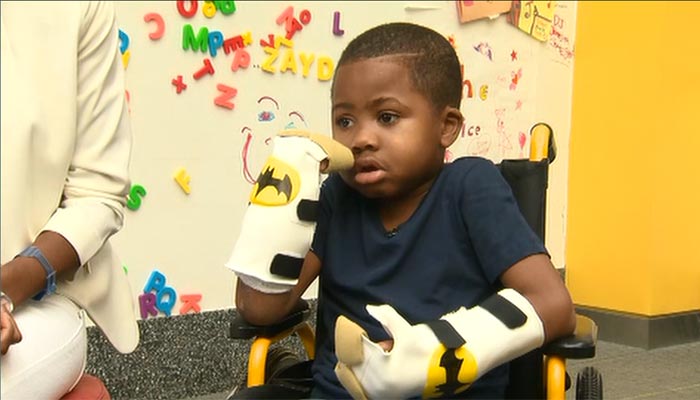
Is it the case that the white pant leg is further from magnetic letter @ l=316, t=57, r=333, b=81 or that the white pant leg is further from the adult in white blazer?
magnetic letter @ l=316, t=57, r=333, b=81

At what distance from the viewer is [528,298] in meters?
1.28

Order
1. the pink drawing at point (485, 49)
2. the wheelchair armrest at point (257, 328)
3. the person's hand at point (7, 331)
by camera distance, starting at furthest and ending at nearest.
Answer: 1. the pink drawing at point (485, 49)
2. the wheelchair armrest at point (257, 328)
3. the person's hand at point (7, 331)

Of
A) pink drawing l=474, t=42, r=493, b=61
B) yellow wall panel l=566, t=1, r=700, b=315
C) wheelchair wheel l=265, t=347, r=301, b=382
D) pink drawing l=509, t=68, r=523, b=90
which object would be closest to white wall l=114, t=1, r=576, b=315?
pink drawing l=474, t=42, r=493, b=61

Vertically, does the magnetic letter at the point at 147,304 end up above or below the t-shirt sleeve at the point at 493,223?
below

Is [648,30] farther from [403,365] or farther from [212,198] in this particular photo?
[403,365]

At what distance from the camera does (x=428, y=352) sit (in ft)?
3.72

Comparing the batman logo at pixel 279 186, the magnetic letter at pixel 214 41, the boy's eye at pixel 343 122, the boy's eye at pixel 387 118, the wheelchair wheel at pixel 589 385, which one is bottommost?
the wheelchair wheel at pixel 589 385

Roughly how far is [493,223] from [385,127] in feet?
0.69

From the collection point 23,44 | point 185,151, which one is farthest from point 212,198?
point 23,44

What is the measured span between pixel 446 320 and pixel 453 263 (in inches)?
8.8

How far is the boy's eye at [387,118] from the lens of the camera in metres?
1.40

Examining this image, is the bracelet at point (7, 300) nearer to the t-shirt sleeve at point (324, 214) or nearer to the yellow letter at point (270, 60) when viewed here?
the t-shirt sleeve at point (324, 214)

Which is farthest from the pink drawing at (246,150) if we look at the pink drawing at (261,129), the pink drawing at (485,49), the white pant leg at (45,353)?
the white pant leg at (45,353)

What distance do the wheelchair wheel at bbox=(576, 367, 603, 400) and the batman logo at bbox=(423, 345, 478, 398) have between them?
0.26m
